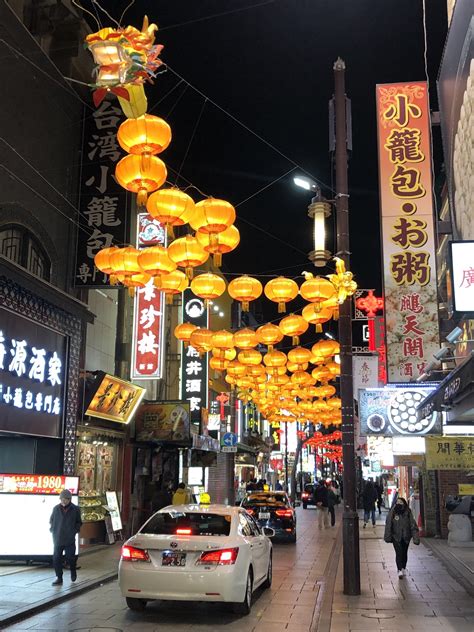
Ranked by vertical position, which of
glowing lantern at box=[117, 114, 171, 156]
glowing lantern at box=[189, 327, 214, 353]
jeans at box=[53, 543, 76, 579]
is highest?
glowing lantern at box=[117, 114, 171, 156]

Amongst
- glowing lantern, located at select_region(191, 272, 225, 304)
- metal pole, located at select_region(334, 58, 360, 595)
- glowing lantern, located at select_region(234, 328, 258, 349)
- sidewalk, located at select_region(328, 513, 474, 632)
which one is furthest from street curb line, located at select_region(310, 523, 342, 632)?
glowing lantern, located at select_region(191, 272, 225, 304)

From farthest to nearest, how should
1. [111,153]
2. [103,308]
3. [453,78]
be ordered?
1. [103,308]
2. [111,153]
3. [453,78]

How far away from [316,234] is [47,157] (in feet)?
26.6

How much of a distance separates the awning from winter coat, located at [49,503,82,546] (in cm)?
705

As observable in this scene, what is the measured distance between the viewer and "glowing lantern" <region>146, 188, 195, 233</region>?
1217 cm

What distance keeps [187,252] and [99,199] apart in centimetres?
599

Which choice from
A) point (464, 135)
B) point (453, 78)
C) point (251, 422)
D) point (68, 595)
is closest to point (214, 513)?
point (68, 595)

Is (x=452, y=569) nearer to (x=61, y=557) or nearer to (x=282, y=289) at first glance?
(x=282, y=289)

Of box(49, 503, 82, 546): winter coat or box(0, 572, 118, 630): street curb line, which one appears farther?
box(49, 503, 82, 546): winter coat

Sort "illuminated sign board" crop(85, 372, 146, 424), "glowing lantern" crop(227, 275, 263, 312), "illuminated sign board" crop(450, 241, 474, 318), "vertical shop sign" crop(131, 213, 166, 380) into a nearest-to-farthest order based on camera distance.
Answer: "illuminated sign board" crop(450, 241, 474, 318) < "glowing lantern" crop(227, 275, 263, 312) < "illuminated sign board" crop(85, 372, 146, 424) < "vertical shop sign" crop(131, 213, 166, 380)

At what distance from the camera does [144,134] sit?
11297 mm

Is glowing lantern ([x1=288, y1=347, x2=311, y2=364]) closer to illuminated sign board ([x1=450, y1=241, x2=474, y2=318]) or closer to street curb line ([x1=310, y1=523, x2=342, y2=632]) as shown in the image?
street curb line ([x1=310, y1=523, x2=342, y2=632])

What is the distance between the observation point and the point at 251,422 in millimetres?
56000

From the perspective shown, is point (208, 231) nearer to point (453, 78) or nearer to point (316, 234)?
point (316, 234)
